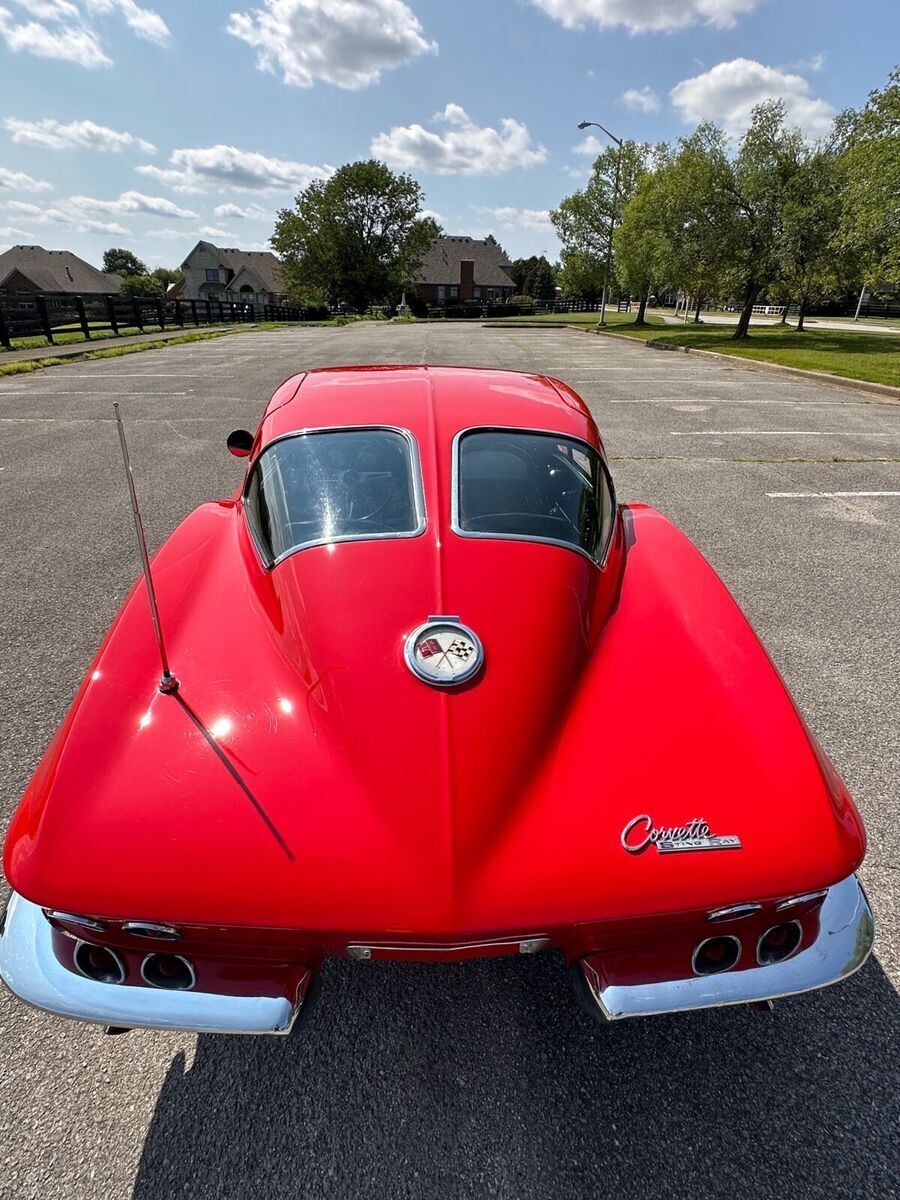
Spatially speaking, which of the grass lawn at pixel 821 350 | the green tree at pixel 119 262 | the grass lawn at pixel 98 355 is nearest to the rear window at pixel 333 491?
the grass lawn at pixel 821 350

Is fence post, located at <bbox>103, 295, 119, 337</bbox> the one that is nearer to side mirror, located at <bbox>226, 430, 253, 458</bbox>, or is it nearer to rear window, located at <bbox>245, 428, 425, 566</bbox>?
side mirror, located at <bbox>226, 430, 253, 458</bbox>

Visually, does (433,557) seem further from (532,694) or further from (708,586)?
(708,586)

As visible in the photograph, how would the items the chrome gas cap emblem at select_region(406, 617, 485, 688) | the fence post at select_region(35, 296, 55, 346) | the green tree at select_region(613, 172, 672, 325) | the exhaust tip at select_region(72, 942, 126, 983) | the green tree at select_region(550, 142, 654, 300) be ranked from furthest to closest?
the green tree at select_region(550, 142, 654, 300) < the green tree at select_region(613, 172, 672, 325) < the fence post at select_region(35, 296, 55, 346) < the chrome gas cap emblem at select_region(406, 617, 485, 688) < the exhaust tip at select_region(72, 942, 126, 983)

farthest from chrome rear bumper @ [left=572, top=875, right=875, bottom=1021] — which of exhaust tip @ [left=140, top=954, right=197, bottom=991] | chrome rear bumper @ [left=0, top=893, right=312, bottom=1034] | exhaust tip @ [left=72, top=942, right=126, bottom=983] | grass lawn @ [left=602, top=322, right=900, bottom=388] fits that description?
grass lawn @ [left=602, top=322, right=900, bottom=388]

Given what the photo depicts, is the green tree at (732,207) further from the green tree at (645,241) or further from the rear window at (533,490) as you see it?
the rear window at (533,490)

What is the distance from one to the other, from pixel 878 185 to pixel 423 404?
17905 mm

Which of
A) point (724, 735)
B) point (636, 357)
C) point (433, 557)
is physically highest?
point (433, 557)

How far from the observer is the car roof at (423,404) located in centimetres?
271

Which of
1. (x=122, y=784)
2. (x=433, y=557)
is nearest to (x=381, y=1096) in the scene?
(x=122, y=784)

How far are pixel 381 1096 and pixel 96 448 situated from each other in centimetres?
888

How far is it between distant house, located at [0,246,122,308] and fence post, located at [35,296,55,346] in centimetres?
5288

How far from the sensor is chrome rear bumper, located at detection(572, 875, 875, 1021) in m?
1.49

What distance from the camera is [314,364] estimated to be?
17.8 m

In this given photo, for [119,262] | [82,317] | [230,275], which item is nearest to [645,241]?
[82,317]
